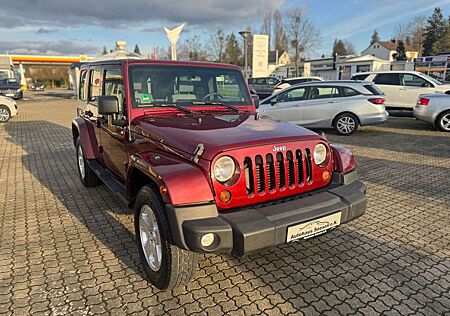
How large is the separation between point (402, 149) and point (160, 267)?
24.1 ft

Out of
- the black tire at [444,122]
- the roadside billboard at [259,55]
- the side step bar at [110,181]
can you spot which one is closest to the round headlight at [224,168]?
the side step bar at [110,181]

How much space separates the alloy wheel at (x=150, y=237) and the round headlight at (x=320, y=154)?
157cm

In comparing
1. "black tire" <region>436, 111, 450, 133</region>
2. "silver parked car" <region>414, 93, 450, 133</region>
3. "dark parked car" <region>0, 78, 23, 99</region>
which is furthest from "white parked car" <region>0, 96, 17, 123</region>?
"black tire" <region>436, 111, 450, 133</region>

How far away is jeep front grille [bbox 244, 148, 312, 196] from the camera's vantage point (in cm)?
264

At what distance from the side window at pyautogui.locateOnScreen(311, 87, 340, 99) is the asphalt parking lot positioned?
16.2 ft

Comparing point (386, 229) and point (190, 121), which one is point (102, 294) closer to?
point (190, 121)

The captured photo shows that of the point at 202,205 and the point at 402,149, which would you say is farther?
the point at 402,149

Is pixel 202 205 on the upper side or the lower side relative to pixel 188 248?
upper

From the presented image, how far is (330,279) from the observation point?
2943 millimetres

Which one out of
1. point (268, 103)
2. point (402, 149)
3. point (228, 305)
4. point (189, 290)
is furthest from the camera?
point (268, 103)

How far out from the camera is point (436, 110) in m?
9.89

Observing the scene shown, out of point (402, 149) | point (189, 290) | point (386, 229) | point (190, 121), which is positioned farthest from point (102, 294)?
point (402, 149)

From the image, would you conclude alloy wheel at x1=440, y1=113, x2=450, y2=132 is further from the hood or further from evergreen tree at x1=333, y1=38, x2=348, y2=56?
evergreen tree at x1=333, y1=38, x2=348, y2=56

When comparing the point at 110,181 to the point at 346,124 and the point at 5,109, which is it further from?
the point at 5,109
